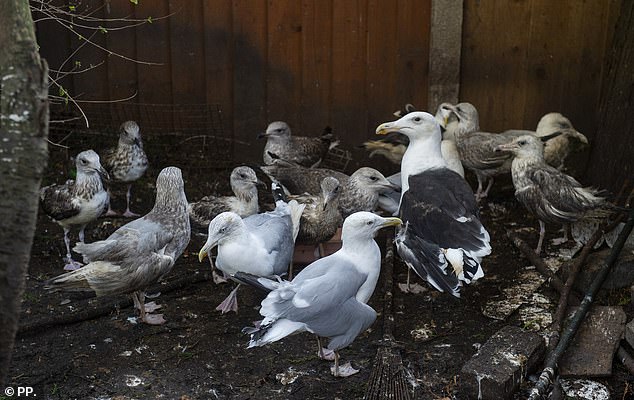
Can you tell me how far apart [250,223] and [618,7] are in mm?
Result: 4459

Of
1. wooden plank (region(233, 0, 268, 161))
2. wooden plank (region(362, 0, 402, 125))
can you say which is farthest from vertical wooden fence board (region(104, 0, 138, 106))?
wooden plank (region(362, 0, 402, 125))

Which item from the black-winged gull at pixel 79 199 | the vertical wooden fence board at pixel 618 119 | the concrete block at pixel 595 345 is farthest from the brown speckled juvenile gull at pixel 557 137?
the black-winged gull at pixel 79 199

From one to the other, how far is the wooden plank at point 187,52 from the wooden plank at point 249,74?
367 millimetres

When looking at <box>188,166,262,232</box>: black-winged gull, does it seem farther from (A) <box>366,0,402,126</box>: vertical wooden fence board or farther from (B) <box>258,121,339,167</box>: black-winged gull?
(A) <box>366,0,402,126</box>: vertical wooden fence board

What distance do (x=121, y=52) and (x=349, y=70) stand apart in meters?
2.38

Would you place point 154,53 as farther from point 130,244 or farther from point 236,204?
point 130,244

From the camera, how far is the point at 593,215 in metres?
6.02

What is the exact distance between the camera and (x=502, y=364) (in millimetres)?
4516

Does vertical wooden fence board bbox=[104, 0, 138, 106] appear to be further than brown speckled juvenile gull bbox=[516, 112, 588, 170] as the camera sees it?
Yes

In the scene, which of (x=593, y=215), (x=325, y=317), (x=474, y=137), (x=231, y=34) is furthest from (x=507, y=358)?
(x=231, y=34)

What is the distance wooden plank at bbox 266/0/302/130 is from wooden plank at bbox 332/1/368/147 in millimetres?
359

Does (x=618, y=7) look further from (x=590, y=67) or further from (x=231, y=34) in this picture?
(x=231, y=34)

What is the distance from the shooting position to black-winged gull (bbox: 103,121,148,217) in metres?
→ 6.98

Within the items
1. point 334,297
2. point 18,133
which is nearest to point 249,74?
point 334,297
